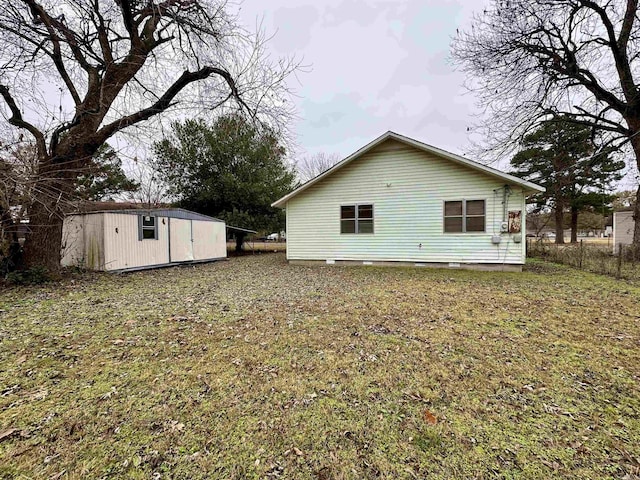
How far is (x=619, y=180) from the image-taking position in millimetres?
23516

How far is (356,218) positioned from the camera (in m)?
11.6

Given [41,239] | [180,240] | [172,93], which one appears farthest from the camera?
[180,240]

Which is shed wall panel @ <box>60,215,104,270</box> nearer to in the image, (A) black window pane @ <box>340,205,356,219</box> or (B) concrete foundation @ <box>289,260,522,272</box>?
(B) concrete foundation @ <box>289,260,522,272</box>

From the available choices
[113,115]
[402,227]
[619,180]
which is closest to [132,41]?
[113,115]

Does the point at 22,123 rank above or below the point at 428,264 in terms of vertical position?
above

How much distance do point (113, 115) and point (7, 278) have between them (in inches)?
203

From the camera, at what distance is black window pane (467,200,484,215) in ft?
33.4

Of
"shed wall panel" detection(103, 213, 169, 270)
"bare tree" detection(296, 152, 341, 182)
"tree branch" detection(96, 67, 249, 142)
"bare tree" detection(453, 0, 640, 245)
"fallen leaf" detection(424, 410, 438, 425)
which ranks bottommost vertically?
"fallen leaf" detection(424, 410, 438, 425)

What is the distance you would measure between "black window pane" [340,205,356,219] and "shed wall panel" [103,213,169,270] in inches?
277

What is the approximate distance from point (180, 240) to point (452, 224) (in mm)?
10853

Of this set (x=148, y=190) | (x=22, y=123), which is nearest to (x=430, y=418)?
(x=22, y=123)

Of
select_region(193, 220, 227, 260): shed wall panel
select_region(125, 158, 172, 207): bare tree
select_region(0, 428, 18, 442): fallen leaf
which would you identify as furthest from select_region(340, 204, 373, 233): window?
select_region(125, 158, 172, 207): bare tree

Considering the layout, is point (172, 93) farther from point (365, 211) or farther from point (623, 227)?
point (623, 227)

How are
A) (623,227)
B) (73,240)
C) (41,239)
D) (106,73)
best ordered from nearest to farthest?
(41,239)
(106,73)
(73,240)
(623,227)
